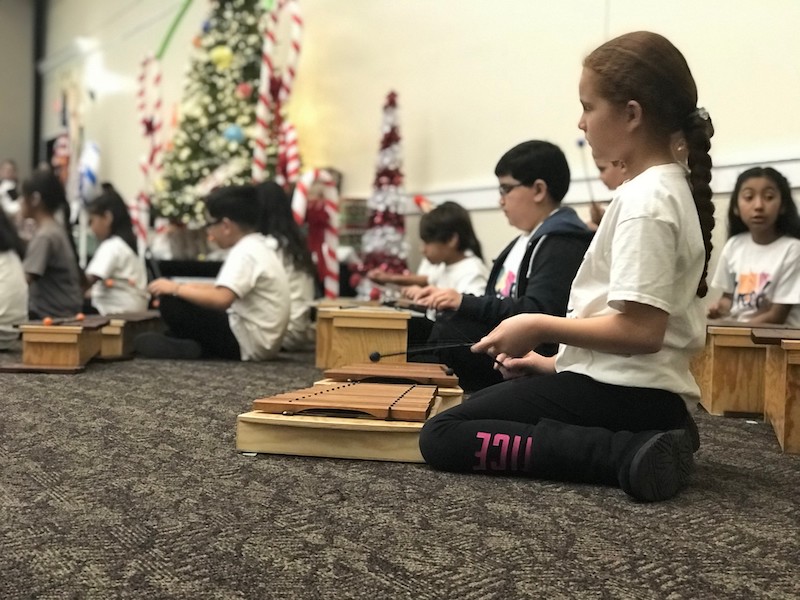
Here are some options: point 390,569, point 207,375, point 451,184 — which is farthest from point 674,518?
point 451,184

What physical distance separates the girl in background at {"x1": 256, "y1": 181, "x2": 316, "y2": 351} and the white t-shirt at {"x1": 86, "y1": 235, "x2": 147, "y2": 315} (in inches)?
39.4

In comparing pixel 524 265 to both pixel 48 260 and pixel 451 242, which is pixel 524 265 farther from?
pixel 48 260

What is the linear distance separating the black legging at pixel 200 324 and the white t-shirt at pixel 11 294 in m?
0.70

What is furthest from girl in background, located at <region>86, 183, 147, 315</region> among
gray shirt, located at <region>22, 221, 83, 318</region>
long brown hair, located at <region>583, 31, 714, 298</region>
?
long brown hair, located at <region>583, 31, 714, 298</region>

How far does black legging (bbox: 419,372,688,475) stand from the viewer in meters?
1.91

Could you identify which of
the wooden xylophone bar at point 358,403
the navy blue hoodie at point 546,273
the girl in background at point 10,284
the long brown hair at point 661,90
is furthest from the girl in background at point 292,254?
the long brown hair at point 661,90

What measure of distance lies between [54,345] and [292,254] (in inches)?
62.3

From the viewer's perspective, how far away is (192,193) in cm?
748

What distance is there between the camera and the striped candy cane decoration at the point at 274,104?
22.4ft

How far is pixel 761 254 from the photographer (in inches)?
146

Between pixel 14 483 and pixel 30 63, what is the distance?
1286 cm

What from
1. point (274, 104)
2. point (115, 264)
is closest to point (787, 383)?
point (115, 264)

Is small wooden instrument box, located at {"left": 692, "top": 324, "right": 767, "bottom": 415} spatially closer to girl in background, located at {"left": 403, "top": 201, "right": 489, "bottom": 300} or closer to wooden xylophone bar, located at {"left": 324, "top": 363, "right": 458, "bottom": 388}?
wooden xylophone bar, located at {"left": 324, "top": 363, "right": 458, "bottom": 388}

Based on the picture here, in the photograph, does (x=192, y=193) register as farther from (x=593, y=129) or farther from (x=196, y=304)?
(x=593, y=129)
